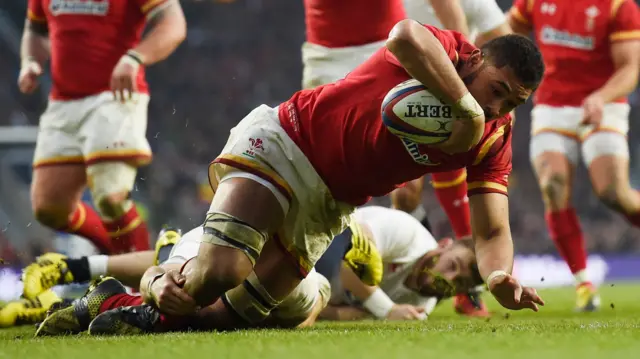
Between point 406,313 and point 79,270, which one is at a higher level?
point 79,270

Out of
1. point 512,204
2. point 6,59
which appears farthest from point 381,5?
point 512,204

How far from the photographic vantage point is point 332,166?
12.6 ft

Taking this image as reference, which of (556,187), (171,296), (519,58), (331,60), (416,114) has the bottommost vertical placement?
(556,187)

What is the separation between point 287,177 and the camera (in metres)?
3.85

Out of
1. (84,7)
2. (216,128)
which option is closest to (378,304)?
(84,7)

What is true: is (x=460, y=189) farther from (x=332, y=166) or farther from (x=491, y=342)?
(x=491, y=342)

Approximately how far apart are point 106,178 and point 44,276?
1031 mm

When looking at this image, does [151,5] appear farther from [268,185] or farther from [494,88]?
[494,88]

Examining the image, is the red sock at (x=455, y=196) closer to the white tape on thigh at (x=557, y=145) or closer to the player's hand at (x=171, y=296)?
the white tape on thigh at (x=557, y=145)

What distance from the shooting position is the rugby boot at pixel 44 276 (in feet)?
16.0

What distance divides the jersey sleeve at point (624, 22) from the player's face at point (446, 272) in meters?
2.24

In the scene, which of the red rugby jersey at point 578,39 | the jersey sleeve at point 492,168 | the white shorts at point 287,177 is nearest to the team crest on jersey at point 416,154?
the jersey sleeve at point 492,168

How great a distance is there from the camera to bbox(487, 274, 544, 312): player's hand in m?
3.43

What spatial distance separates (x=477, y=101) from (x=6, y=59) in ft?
37.5
